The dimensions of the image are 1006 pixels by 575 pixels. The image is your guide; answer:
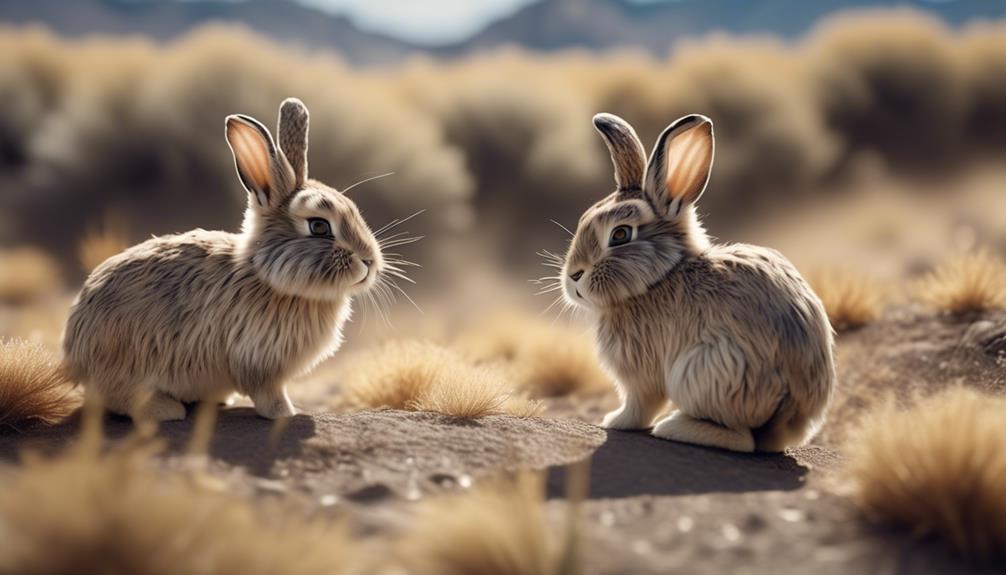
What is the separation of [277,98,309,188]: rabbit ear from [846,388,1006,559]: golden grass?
326 centimetres

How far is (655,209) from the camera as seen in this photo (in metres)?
5.12

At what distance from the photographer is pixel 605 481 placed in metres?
4.19

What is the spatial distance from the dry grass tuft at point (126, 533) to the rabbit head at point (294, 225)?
198 centimetres

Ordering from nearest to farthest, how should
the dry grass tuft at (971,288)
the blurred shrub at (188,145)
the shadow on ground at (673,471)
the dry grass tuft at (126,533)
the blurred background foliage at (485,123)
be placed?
the dry grass tuft at (126,533), the shadow on ground at (673,471), the dry grass tuft at (971,288), the blurred shrub at (188,145), the blurred background foliage at (485,123)

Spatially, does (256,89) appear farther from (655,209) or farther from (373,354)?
(655,209)

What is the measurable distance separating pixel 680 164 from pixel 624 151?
348 millimetres

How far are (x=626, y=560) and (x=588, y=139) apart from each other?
15.2 meters

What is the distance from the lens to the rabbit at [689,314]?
4.71 metres

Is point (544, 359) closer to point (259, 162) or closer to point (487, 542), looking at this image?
point (259, 162)

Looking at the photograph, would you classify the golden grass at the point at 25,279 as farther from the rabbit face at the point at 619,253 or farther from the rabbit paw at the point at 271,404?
the rabbit face at the point at 619,253

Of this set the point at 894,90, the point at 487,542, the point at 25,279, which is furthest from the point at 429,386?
the point at 894,90

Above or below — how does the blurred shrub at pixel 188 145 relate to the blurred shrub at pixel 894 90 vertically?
below

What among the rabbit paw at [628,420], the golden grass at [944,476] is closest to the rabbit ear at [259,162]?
the rabbit paw at [628,420]

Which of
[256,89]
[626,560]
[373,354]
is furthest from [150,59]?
[626,560]
